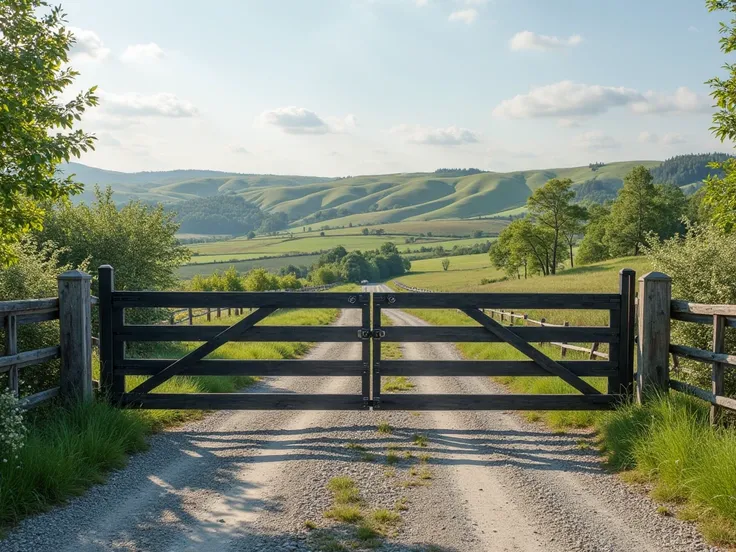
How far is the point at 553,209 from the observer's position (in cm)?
6869

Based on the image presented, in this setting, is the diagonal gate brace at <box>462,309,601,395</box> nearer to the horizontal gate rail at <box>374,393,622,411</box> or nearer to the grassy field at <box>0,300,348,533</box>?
the horizontal gate rail at <box>374,393,622,411</box>

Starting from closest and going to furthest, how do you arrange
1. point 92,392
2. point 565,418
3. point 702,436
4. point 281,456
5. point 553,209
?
point 702,436, point 281,456, point 92,392, point 565,418, point 553,209

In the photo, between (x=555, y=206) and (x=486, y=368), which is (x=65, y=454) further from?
(x=555, y=206)

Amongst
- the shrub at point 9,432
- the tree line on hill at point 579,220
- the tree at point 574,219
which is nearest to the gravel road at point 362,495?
the shrub at point 9,432

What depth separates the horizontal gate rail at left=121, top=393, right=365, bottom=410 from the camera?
8.75 metres

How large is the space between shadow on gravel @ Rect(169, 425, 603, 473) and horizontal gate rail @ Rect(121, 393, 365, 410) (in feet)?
1.30

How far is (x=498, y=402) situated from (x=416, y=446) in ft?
4.95

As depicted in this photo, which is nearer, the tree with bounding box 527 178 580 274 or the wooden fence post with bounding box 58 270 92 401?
the wooden fence post with bounding box 58 270 92 401

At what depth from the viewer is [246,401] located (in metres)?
8.75

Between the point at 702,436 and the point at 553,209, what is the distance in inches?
2570

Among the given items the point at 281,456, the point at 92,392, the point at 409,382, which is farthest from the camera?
the point at 409,382

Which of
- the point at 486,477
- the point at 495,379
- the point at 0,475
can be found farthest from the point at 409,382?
the point at 0,475

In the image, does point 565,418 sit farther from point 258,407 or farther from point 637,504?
point 258,407

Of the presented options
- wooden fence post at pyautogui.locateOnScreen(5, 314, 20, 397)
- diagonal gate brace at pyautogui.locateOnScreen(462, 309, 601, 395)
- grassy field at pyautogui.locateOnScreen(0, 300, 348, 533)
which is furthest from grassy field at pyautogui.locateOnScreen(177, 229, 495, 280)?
diagonal gate brace at pyautogui.locateOnScreen(462, 309, 601, 395)
